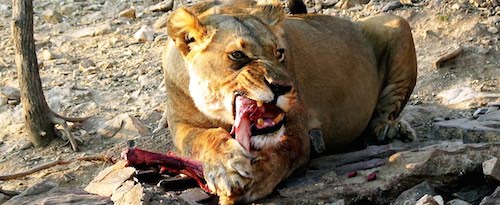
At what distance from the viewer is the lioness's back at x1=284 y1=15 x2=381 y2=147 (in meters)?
6.50

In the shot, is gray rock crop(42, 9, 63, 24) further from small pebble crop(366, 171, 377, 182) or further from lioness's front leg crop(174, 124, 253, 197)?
small pebble crop(366, 171, 377, 182)

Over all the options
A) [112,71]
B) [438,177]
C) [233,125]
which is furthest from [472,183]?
[112,71]

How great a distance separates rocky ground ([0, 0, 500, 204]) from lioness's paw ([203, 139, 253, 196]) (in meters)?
0.19

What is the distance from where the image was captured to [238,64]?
5.04 meters

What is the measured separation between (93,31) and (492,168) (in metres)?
7.61

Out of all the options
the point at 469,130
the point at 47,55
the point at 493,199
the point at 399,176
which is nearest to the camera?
the point at 493,199

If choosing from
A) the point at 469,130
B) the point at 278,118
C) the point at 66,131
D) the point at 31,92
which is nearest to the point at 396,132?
the point at 469,130

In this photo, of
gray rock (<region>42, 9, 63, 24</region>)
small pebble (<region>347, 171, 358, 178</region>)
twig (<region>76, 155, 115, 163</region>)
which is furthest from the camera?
gray rock (<region>42, 9, 63, 24</region>)

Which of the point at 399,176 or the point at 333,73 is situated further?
the point at 333,73

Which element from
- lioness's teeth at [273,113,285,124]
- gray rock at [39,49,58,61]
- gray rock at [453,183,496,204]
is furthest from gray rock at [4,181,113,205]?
gray rock at [39,49,58,61]

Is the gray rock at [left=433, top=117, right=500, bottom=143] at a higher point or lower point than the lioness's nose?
lower

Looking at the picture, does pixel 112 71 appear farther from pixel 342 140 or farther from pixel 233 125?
pixel 233 125

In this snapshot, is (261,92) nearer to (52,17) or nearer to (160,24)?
(160,24)

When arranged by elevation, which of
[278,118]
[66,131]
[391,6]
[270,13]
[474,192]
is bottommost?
[66,131]
